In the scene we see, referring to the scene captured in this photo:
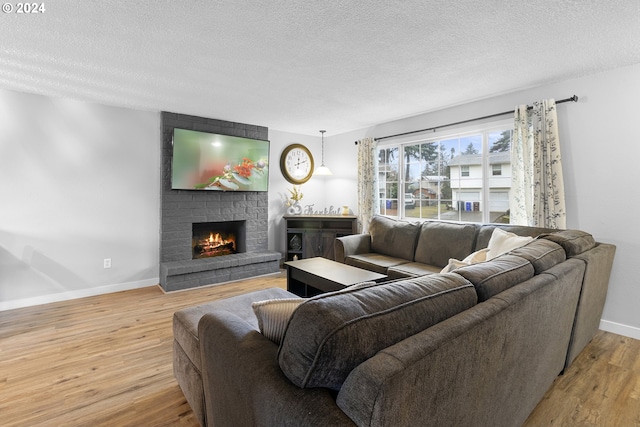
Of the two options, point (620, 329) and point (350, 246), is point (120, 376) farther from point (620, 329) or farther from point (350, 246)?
point (620, 329)

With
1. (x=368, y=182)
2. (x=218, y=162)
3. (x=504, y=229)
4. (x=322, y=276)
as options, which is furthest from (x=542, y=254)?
(x=218, y=162)

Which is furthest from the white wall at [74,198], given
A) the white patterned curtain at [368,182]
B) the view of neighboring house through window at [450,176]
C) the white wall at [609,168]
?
the white wall at [609,168]

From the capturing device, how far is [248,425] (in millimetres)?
961

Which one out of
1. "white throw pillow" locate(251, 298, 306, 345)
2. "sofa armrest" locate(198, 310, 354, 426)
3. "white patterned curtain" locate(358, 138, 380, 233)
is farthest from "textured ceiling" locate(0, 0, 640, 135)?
"sofa armrest" locate(198, 310, 354, 426)

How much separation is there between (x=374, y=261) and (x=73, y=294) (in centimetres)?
364

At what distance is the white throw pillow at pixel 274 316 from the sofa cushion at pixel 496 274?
771 mm

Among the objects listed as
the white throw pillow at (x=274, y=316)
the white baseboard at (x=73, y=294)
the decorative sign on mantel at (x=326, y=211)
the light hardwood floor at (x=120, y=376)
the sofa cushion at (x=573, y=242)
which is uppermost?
the decorative sign on mantel at (x=326, y=211)

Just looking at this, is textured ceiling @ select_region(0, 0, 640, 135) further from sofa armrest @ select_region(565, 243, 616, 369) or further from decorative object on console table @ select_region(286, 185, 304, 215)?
decorative object on console table @ select_region(286, 185, 304, 215)

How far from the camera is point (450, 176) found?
13.0ft

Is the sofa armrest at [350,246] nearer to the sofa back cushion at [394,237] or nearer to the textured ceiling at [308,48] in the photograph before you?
the sofa back cushion at [394,237]

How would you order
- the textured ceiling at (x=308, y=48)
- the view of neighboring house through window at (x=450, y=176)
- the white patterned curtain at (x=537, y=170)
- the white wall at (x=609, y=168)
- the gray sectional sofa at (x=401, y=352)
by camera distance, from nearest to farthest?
the gray sectional sofa at (x=401, y=352) → the textured ceiling at (x=308, y=48) → the white wall at (x=609, y=168) → the white patterned curtain at (x=537, y=170) → the view of neighboring house through window at (x=450, y=176)

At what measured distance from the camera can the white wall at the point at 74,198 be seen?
128 inches

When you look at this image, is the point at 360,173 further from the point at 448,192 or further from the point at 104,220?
the point at 104,220

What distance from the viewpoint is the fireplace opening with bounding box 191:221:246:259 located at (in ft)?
14.9
